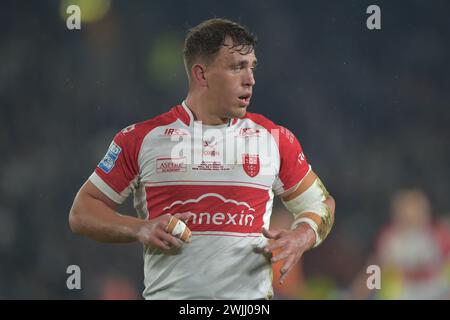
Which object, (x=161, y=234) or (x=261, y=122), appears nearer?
(x=161, y=234)

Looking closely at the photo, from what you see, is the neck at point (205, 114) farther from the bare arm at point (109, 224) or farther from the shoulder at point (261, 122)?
the bare arm at point (109, 224)

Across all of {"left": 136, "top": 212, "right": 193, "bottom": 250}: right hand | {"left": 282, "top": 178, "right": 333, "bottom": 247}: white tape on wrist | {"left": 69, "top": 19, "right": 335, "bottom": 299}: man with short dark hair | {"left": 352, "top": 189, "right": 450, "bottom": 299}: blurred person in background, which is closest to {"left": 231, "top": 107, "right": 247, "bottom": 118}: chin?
{"left": 69, "top": 19, "right": 335, "bottom": 299}: man with short dark hair

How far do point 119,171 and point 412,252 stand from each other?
2.40 meters

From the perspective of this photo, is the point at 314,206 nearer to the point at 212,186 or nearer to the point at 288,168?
the point at 288,168

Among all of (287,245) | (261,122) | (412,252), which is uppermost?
(261,122)

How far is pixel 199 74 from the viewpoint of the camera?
247 cm

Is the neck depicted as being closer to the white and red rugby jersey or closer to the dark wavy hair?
the white and red rugby jersey

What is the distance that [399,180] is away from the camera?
4.24 metres

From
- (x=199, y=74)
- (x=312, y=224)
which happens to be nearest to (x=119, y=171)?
(x=199, y=74)

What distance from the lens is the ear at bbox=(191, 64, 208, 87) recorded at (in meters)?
2.46

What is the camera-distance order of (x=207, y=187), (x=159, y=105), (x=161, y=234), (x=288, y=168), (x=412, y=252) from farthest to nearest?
(x=412, y=252), (x=159, y=105), (x=288, y=168), (x=207, y=187), (x=161, y=234)

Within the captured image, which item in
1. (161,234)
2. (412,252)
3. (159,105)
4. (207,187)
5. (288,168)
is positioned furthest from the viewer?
(412,252)

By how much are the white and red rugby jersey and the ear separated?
0.11 meters

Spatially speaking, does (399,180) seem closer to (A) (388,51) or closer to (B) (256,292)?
(A) (388,51)
